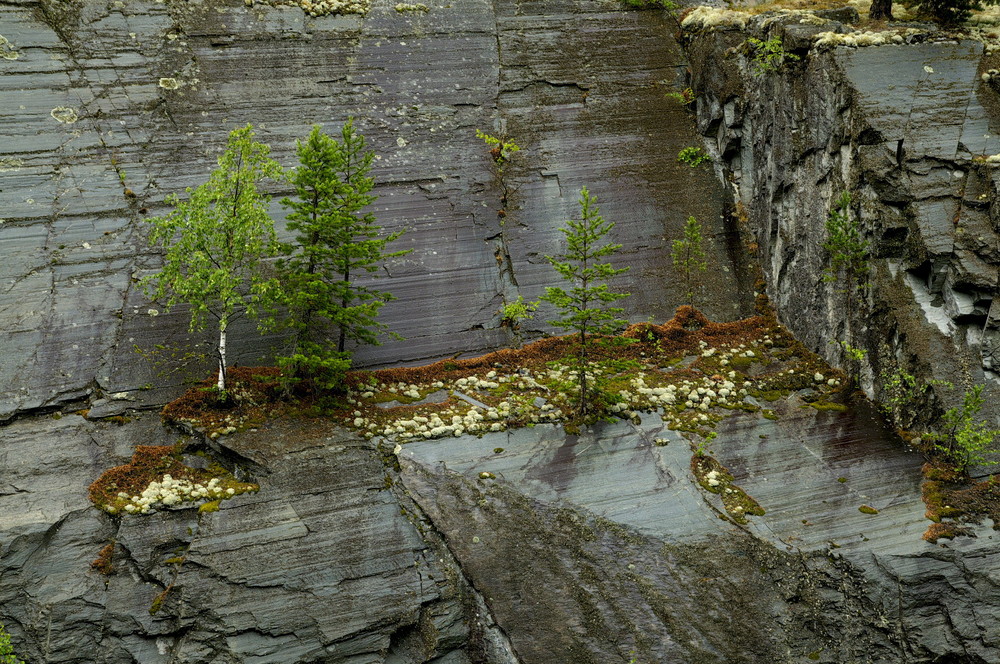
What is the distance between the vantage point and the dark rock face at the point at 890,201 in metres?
11.9

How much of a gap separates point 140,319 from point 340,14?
8632mm

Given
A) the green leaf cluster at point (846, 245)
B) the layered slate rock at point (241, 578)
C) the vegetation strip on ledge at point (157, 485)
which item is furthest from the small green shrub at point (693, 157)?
the vegetation strip on ledge at point (157, 485)

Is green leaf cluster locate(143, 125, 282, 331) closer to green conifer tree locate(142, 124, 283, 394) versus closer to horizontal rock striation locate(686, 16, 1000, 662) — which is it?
green conifer tree locate(142, 124, 283, 394)

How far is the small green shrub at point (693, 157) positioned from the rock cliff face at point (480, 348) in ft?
1.28

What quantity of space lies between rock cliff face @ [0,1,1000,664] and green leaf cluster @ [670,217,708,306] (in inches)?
14.4

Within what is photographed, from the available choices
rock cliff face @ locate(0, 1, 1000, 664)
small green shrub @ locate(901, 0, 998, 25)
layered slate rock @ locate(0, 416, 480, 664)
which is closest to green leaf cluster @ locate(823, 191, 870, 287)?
rock cliff face @ locate(0, 1, 1000, 664)

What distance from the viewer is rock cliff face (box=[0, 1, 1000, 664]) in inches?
406

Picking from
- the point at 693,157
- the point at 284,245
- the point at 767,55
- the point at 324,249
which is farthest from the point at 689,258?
the point at 284,245

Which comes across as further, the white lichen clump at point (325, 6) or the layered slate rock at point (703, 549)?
the white lichen clump at point (325, 6)

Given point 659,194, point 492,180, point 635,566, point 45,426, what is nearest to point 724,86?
point 659,194

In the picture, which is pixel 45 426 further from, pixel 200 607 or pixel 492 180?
pixel 492 180

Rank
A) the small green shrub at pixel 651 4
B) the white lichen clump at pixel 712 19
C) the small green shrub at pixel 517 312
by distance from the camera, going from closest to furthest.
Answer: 1. the small green shrub at pixel 517 312
2. the white lichen clump at pixel 712 19
3. the small green shrub at pixel 651 4

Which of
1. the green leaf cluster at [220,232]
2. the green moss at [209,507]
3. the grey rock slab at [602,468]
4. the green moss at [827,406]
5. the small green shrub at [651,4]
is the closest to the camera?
the green moss at [209,507]

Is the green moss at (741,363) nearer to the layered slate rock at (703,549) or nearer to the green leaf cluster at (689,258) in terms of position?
the green leaf cluster at (689,258)
